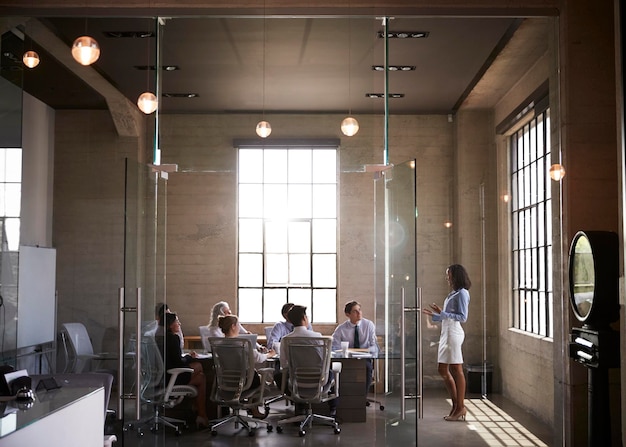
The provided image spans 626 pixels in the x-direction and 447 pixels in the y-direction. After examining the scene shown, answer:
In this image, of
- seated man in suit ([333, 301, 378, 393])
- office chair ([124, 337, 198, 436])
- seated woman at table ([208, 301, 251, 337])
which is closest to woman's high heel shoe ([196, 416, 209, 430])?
office chair ([124, 337, 198, 436])

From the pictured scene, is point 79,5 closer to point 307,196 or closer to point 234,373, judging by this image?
point 307,196

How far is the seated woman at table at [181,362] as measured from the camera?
6.77 metres

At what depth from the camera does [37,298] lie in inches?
277

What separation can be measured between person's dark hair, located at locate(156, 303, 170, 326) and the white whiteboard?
3.11ft

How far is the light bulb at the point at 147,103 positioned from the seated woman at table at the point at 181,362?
1.76 meters

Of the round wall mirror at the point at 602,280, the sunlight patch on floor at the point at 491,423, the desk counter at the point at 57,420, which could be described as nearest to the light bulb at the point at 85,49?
the desk counter at the point at 57,420

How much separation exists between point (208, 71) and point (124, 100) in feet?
2.56

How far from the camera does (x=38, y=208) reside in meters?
7.10

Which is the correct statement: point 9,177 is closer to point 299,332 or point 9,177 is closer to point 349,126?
point 299,332

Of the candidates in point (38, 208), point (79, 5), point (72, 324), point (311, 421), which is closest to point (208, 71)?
point (79, 5)

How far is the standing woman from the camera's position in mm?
6664

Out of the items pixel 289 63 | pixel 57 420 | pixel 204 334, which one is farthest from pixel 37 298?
pixel 57 420

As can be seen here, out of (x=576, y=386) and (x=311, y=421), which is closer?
(x=576, y=386)

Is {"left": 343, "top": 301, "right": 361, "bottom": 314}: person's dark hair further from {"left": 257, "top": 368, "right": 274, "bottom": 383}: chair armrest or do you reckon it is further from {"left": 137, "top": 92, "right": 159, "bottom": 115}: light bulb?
{"left": 137, "top": 92, "right": 159, "bottom": 115}: light bulb
